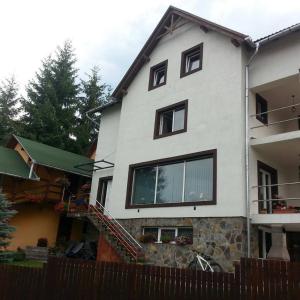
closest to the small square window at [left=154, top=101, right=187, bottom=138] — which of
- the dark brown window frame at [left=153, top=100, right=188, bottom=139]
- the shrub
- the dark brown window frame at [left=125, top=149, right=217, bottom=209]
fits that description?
the dark brown window frame at [left=153, top=100, right=188, bottom=139]

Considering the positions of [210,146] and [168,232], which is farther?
[168,232]

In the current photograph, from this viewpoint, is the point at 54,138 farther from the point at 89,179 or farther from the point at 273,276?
the point at 273,276

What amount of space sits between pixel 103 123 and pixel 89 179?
5193 millimetres

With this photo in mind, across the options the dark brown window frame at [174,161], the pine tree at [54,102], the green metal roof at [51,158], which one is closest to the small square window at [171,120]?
the dark brown window frame at [174,161]

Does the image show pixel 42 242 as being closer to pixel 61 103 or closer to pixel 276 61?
pixel 276 61

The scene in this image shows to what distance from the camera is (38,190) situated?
68.0ft

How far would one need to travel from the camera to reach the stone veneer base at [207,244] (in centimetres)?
1152

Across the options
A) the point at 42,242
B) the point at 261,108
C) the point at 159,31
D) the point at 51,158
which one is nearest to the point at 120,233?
the point at 42,242

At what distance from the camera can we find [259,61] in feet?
45.0

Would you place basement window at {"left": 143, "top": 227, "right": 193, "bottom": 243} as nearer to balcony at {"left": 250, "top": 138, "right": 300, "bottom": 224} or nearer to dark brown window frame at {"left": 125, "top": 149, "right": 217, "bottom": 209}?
dark brown window frame at {"left": 125, "top": 149, "right": 217, "bottom": 209}

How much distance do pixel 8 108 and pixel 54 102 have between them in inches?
263

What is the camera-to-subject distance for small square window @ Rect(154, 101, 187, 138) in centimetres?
1527

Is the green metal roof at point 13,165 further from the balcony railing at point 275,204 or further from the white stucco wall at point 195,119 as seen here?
the balcony railing at point 275,204

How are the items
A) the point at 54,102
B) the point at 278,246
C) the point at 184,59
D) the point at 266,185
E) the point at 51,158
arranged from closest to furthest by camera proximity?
1. the point at 278,246
2. the point at 266,185
3. the point at 184,59
4. the point at 51,158
5. the point at 54,102
